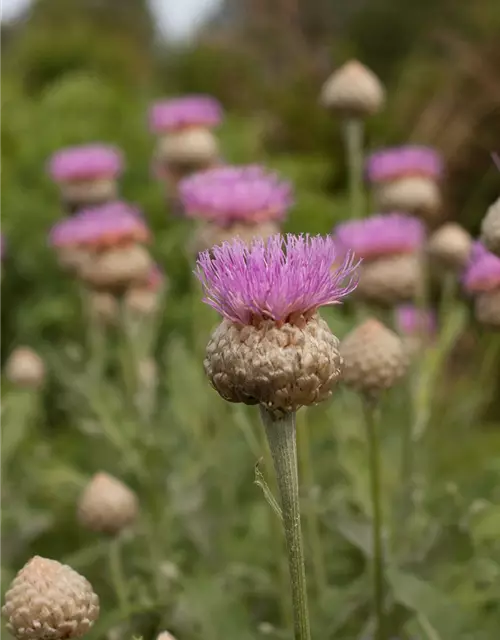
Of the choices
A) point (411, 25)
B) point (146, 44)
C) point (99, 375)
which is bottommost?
point (99, 375)

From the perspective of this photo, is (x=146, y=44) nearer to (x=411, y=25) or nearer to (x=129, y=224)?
(x=411, y=25)

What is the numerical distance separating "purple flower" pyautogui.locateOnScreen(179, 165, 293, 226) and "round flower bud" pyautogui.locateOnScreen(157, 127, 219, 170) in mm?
652

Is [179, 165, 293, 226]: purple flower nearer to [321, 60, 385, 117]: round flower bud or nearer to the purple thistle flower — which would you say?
[321, 60, 385, 117]: round flower bud

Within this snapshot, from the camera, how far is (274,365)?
749 mm

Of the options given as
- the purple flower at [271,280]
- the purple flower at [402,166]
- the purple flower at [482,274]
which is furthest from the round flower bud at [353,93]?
the purple flower at [271,280]

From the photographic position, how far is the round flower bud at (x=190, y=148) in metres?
2.26

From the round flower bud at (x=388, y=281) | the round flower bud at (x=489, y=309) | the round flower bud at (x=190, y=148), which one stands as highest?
the round flower bud at (x=190, y=148)

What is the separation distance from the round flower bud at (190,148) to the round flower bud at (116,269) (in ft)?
1.30

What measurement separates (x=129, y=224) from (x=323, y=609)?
3.25 feet

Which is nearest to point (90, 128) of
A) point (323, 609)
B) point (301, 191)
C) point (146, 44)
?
point (301, 191)

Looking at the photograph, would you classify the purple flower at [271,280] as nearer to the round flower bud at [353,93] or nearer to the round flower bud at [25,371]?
the round flower bud at [353,93]

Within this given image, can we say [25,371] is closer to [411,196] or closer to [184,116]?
[184,116]

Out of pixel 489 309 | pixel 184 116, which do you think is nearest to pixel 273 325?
pixel 489 309

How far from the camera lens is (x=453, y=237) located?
188 cm
